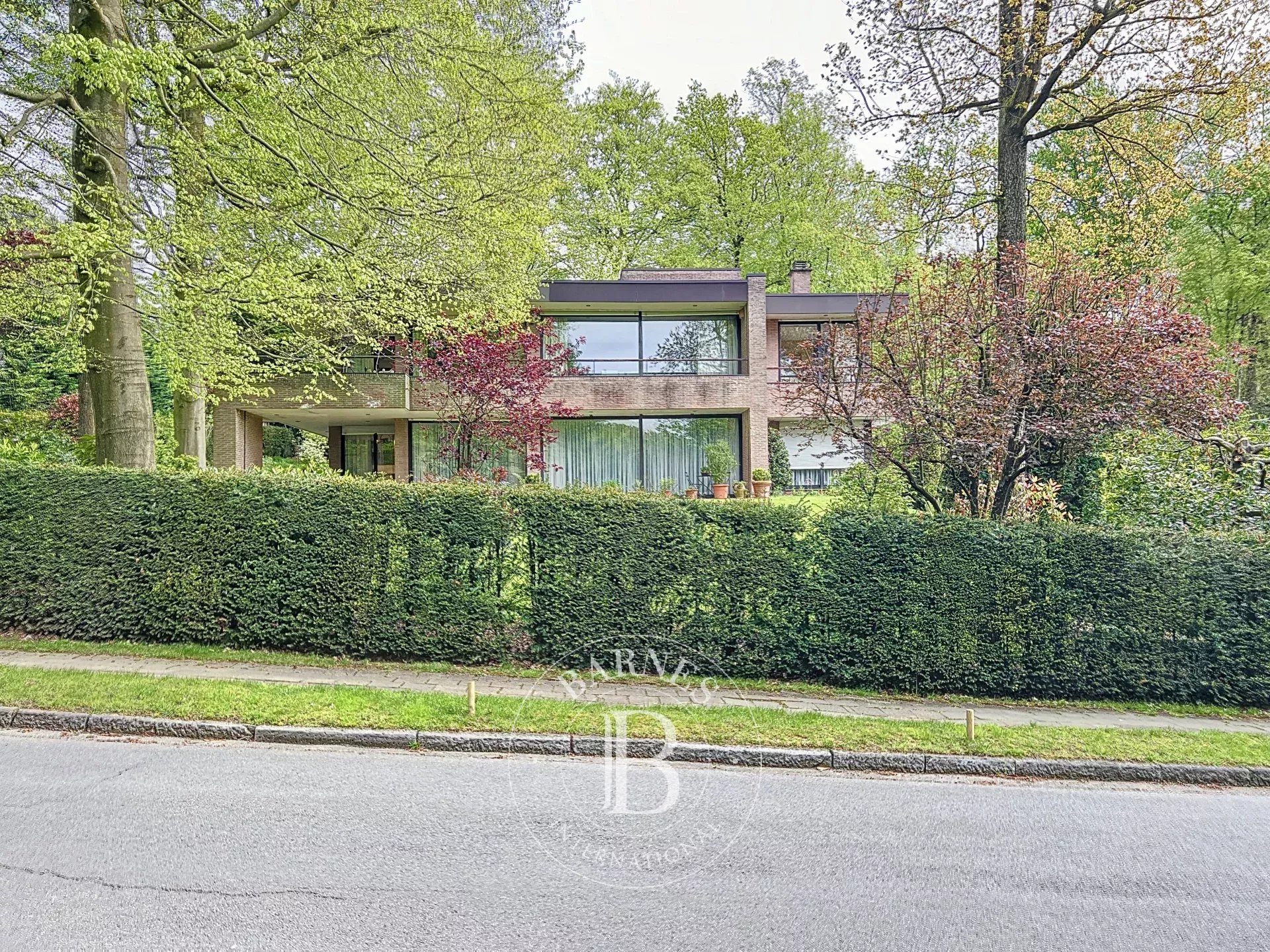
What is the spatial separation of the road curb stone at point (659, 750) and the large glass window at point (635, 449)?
629 inches

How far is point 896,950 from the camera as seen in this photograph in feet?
8.65

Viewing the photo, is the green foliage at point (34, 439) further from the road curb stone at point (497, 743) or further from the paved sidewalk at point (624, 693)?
the road curb stone at point (497, 743)

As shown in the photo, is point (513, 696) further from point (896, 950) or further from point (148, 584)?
point (148, 584)

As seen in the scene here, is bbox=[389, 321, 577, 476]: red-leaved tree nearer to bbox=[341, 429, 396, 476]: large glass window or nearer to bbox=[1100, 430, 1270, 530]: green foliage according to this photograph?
bbox=[341, 429, 396, 476]: large glass window

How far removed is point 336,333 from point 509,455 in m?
6.44

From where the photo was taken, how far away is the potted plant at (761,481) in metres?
19.5

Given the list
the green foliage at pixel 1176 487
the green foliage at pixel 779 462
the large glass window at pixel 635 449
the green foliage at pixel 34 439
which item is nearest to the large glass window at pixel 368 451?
the large glass window at pixel 635 449

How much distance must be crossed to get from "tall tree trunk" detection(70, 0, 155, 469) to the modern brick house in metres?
9.66

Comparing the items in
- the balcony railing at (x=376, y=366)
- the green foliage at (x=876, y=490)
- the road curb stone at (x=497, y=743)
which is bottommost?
the road curb stone at (x=497, y=743)

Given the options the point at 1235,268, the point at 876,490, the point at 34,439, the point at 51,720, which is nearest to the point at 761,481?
the point at 876,490

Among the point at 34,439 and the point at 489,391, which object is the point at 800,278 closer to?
the point at 489,391

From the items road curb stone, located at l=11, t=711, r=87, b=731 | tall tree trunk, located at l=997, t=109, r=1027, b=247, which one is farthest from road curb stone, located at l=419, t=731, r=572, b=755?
tall tree trunk, located at l=997, t=109, r=1027, b=247

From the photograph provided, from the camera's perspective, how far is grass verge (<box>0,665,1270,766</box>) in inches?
190

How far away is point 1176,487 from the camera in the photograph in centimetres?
846
